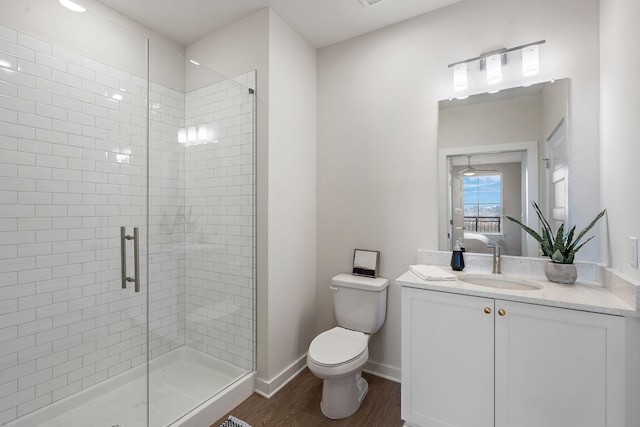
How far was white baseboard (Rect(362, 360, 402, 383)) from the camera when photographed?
7.38ft

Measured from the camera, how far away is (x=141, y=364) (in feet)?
6.79

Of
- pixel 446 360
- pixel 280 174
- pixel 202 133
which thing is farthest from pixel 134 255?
pixel 446 360

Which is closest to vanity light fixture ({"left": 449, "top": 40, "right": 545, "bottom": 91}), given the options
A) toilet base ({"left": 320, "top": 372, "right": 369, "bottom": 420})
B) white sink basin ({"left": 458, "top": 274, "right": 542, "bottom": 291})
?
white sink basin ({"left": 458, "top": 274, "right": 542, "bottom": 291})

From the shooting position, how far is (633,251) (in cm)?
129

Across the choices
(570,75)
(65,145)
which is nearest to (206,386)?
(65,145)

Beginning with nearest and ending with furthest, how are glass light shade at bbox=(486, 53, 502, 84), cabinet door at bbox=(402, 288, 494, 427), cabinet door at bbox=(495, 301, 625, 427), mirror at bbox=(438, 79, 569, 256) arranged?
cabinet door at bbox=(495, 301, 625, 427) → cabinet door at bbox=(402, 288, 494, 427) → mirror at bbox=(438, 79, 569, 256) → glass light shade at bbox=(486, 53, 502, 84)

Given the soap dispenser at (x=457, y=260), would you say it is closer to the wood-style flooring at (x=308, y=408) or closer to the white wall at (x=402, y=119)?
the white wall at (x=402, y=119)

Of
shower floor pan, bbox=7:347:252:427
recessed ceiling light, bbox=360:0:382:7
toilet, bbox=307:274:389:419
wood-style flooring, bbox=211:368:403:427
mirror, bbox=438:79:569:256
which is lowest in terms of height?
wood-style flooring, bbox=211:368:403:427

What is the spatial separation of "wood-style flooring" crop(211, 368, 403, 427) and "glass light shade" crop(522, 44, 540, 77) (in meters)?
2.34

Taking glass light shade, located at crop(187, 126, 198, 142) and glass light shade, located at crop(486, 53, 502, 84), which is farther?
glass light shade, located at crop(187, 126, 198, 142)

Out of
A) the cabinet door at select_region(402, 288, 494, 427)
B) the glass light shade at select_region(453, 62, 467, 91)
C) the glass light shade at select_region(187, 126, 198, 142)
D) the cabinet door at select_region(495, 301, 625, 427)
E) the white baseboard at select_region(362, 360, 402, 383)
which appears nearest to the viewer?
the cabinet door at select_region(495, 301, 625, 427)

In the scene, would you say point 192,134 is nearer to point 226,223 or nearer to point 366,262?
point 226,223

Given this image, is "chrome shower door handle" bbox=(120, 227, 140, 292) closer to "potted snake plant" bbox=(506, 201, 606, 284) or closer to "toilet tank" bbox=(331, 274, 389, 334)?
"toilet tank" bbox=(331, 274, 389, 334)

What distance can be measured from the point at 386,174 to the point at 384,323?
3.90 ft
